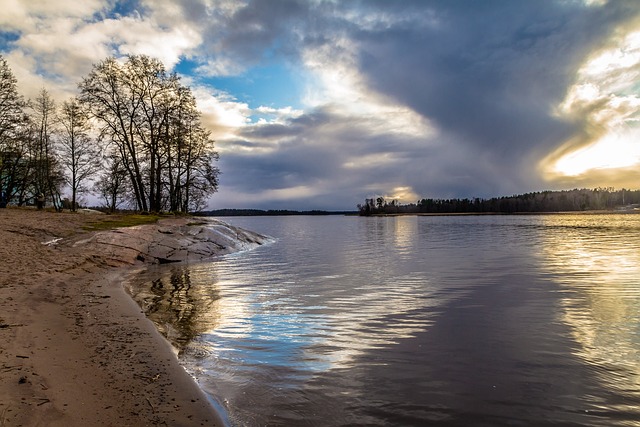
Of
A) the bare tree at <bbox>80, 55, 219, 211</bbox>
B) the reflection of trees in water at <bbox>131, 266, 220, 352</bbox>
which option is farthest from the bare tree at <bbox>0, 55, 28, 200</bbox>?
Result: the reflection of trees in water at <bbox>131, 266, 220, 352</bbox>

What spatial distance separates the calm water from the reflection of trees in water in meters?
0.06

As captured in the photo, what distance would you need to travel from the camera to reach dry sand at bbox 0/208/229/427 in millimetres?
4309

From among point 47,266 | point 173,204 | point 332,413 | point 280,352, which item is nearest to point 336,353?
point 280,352

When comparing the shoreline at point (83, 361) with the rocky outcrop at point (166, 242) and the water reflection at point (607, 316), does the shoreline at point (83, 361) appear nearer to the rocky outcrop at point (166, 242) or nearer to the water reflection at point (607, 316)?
the water reflection at point (607, 316)

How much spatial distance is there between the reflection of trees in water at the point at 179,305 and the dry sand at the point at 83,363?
49cm

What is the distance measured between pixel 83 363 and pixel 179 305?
5.48 m

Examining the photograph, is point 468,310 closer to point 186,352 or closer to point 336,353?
point 336,353

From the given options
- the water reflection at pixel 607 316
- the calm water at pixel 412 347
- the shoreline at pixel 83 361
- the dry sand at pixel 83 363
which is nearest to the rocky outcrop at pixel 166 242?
the calm water at pixel 412 347

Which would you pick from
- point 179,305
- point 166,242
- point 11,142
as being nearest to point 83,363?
point 179,305

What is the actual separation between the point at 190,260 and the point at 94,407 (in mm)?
19252

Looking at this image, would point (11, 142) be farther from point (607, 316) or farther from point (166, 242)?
point (607, 316)

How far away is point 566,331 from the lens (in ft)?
26.4

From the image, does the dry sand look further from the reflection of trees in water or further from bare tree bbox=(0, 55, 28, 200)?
bare tree bbox=(0, 55, 28, 200)

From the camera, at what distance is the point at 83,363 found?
18.8 ft
